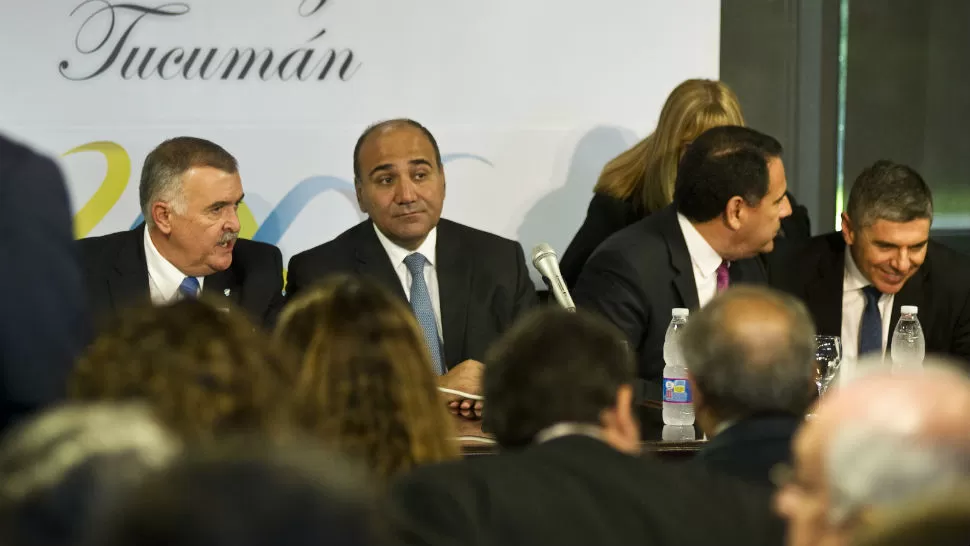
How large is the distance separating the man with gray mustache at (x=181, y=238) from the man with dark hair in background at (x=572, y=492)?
6.98 feet

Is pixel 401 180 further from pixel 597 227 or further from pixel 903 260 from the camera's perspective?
pixel 903 260

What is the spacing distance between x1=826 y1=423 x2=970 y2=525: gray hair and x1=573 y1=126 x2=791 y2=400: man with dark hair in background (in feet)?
7.68

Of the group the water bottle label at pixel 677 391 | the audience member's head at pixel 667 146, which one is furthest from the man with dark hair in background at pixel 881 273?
the water bottle label at pixel 677 391

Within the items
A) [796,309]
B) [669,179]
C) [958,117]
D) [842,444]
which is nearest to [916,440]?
[842,444]

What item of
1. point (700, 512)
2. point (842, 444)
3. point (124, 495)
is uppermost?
point (124, 495)

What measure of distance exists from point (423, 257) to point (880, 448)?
2.67 m

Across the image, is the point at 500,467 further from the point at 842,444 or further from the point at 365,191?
the point at 365,191

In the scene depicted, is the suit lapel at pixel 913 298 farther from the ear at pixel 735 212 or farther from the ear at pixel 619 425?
the ear at pixel 619 425

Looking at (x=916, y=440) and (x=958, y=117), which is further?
(x=958, y=117)

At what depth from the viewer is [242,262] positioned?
4121 mm

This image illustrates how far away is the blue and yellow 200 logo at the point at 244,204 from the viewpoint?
15.0ft

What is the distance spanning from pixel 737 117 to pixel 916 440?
11.0 ft

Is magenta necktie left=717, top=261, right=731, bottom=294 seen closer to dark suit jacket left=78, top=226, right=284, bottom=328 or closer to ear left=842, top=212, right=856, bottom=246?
ear left=842, top=212, right=856, bottom=246

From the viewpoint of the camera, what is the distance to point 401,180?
4.05m
